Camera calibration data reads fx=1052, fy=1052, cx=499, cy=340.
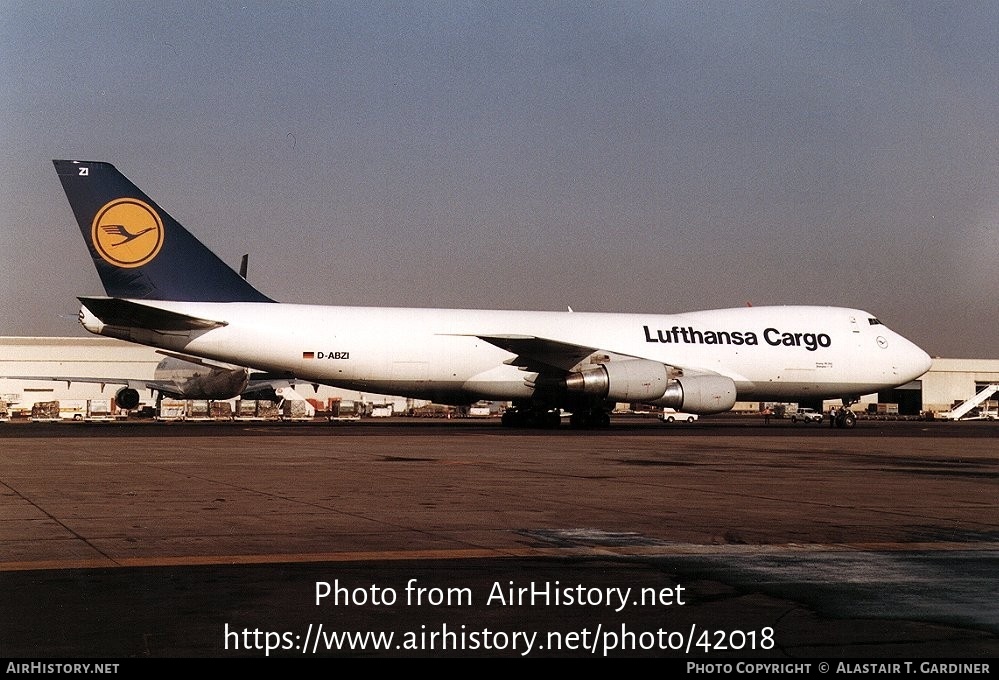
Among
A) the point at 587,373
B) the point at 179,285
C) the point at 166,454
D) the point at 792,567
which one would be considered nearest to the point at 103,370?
the point at 179,285

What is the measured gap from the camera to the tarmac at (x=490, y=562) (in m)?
5.36

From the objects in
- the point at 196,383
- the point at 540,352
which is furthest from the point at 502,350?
the point at 196,383

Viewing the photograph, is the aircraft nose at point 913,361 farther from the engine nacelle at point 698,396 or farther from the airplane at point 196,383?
the airplane at point 196,383

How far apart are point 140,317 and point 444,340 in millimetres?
9716

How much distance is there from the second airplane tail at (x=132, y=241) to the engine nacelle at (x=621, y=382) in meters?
12.4

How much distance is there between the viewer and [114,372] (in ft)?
286

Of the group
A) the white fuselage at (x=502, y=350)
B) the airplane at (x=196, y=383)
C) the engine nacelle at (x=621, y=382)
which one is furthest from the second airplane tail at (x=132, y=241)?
the airplane at (x=196, y=383)

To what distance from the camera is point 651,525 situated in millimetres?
10359

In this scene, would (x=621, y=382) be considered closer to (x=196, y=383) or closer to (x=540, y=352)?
(x=540, y=352)

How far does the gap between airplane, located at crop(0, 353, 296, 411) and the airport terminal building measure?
15267 millimetres

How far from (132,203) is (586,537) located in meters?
27.8

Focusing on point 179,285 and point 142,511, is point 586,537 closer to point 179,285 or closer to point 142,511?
point 142,511

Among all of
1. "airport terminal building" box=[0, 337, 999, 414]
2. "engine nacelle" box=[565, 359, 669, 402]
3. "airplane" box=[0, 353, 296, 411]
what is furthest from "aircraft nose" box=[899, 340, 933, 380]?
"airport terminal building" box=[0, 337, 999, 414]

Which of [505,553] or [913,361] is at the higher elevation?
[913,361]
